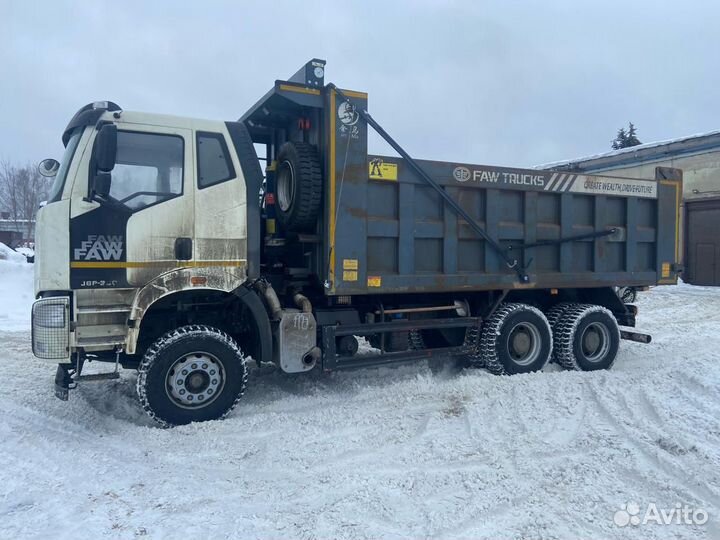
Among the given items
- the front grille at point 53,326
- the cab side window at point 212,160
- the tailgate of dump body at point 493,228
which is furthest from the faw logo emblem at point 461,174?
the front grille at point 53,326

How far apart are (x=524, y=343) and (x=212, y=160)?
449 centimetres

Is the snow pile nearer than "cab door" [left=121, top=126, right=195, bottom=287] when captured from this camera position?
No

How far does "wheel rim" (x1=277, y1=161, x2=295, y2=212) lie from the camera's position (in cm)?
615

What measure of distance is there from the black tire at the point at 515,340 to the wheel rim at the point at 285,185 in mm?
2938

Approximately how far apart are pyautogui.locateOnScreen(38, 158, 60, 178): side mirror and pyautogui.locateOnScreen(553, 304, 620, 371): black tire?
6310 millimetres

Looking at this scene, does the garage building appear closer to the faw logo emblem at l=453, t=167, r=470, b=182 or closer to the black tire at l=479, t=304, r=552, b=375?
the black tire at l=479, t=304, r=552, b=375

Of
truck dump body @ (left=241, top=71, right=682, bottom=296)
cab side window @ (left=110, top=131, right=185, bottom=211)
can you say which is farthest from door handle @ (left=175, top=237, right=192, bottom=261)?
truck dump body @ (left=241, top=71, right=682, bottom=296)

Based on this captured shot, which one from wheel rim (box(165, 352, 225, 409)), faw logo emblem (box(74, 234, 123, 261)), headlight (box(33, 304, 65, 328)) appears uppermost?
faw logo emblem (box(74, 234, 123, 261))

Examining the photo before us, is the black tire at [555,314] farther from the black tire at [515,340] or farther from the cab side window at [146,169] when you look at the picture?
the cab side window at [146,169]

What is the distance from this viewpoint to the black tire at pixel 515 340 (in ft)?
23.3

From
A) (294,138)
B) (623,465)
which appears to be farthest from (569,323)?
(294,138)

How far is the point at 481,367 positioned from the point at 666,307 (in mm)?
9869

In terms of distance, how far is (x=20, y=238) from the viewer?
4931cm

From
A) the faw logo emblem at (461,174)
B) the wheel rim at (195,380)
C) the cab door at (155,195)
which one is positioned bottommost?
the wheel rim at (195,380)
